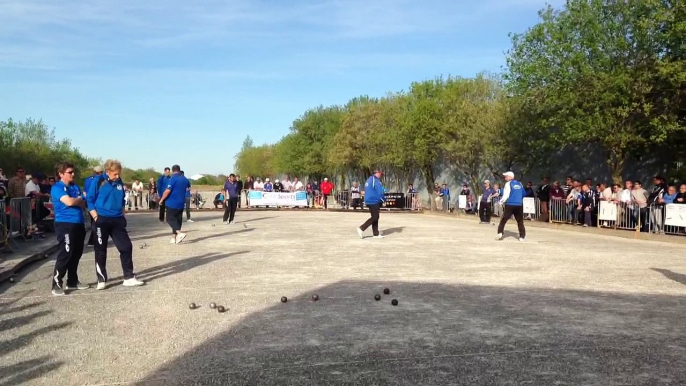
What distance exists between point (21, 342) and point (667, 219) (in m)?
16.4

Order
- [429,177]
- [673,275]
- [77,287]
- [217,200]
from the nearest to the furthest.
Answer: [77,287] → [673,275] → [217,200] → [429,177]

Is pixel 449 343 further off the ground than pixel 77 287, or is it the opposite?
pixel 77 287

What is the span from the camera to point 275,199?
36.7 meters

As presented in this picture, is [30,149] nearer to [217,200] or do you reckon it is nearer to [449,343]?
[217,200]

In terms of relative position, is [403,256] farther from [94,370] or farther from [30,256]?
[94,370]

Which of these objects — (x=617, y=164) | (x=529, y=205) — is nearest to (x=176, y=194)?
(x=529, y=205)

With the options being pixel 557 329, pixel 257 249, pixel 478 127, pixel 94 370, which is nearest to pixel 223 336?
pixel 94 370

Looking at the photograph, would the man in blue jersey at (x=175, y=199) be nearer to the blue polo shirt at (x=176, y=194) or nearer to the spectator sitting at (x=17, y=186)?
the blue polo shirt at (x=176, y=194)

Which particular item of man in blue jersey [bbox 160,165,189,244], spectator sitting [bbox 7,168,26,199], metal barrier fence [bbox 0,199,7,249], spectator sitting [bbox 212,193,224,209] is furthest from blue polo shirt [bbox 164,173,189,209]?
spectator sitting [bbox 212,193,224,209]

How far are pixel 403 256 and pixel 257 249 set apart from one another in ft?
11.3

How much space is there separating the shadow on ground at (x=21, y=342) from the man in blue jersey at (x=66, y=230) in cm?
62

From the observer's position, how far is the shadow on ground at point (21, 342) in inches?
191

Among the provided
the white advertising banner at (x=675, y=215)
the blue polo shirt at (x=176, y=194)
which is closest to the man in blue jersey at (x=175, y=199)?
the blue polo shirt at (x=176, y=194)

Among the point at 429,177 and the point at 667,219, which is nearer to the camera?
the point at 667,219
